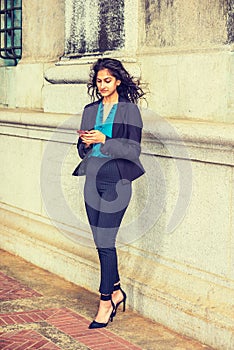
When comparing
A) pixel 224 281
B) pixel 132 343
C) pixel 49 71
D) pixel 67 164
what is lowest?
pixel 132 343

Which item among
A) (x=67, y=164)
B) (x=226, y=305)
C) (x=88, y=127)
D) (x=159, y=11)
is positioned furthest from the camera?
(x=67, y=164)

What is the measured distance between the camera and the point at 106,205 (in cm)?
589

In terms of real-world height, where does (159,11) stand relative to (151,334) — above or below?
above

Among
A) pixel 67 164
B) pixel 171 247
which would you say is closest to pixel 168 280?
Result: pixel 171 247

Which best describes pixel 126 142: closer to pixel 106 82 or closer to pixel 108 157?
pixel 108 157

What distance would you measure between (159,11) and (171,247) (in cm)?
190

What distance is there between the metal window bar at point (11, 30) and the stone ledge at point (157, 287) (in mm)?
2635

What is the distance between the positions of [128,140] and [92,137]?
27 cm

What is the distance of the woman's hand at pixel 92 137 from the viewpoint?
5.67m

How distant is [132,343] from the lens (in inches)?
224

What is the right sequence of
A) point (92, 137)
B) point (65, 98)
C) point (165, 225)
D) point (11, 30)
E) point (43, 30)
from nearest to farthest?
1. point (92, 137)
2. point (165, 225)
3. point (65, 98)
4. point (43, 30)
5. point (11, 30)

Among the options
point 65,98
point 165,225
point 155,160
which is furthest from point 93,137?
point 65,98

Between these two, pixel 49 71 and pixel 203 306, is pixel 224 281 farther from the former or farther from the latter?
pixel 49 71

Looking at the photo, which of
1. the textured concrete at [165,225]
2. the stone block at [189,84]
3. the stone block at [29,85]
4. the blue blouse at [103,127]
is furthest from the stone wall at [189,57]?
the stone block at [29,85]
